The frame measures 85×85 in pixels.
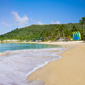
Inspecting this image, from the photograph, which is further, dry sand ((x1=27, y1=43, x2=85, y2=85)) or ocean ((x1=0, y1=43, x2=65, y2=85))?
ocean ((x1=0, y1=43, x2=65, y2=85))

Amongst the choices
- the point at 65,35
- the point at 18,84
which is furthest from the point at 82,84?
the point at 65,35

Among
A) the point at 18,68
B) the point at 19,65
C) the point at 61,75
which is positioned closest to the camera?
the point at 61,75

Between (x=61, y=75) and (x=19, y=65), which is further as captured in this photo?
(x=19, y=65)

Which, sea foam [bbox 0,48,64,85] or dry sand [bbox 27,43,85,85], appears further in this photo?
sea foam [bbox 0,48,64,85]

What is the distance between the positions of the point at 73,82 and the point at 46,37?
9635cm

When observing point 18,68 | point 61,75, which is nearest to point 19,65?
point 18,68

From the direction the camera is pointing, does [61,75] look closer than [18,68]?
Yes

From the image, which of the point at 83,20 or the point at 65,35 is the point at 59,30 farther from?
the point at 83,20

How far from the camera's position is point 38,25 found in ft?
653

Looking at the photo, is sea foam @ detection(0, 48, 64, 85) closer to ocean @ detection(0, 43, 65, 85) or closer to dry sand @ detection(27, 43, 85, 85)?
ocean @ detection(0, 43, 65, 85)

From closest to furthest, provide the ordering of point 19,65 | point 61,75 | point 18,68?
point 61,75 < point 18,68 < point 19,65

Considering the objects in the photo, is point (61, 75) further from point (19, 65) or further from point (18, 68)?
point (19, 65)

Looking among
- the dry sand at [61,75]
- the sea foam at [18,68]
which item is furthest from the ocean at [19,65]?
the dry sand at [61,75]

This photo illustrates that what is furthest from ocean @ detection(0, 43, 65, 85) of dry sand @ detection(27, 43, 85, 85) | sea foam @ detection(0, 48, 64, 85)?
dry sand @ detection(27, 43, 85, 85)
